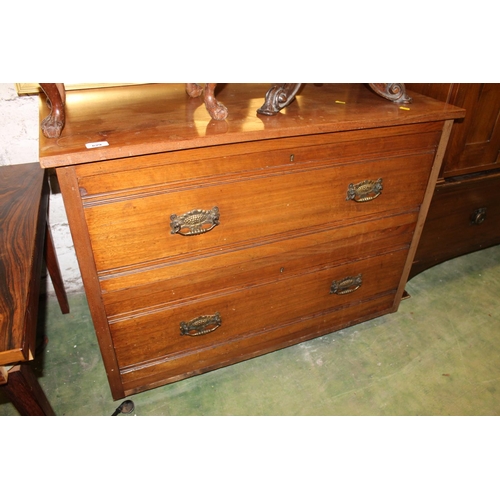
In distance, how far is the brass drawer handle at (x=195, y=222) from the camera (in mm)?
1173

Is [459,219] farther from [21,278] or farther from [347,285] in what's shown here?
[21,278]

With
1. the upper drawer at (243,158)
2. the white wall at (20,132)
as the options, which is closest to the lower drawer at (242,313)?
the upper drawer at (243,158)

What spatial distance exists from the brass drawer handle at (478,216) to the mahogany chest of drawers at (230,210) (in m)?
0.54

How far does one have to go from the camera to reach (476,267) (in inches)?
91.2

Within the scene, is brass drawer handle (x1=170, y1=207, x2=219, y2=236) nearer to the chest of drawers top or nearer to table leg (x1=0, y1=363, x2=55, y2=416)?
the chest of drawers top

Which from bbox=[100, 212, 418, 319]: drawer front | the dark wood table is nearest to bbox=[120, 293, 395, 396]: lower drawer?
bbox=[100, 212, 418, 319]: drawer front

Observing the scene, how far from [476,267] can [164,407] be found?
1.93 m

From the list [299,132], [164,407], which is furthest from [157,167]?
[164,407]

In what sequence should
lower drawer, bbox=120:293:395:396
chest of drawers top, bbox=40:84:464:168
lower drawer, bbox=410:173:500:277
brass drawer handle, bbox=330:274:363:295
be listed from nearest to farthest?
1. chest of drawers top, bbox=40:84:464:168
2. lower drawer, bbox=120:293:395:396
3. brass drawer handle, bbox=330:274:363:295
4. lower drawer, bbox=410:173:500:277

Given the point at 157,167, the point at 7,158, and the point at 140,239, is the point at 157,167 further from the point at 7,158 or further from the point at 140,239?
the point at 7,158

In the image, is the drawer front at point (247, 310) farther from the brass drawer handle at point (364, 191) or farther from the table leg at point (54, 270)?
the table leg at point (54, 270)

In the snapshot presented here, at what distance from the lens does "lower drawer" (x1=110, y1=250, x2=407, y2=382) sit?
1.37 meters

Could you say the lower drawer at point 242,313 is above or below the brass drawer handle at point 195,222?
below

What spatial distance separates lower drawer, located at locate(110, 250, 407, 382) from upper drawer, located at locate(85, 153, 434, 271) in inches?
9.3
